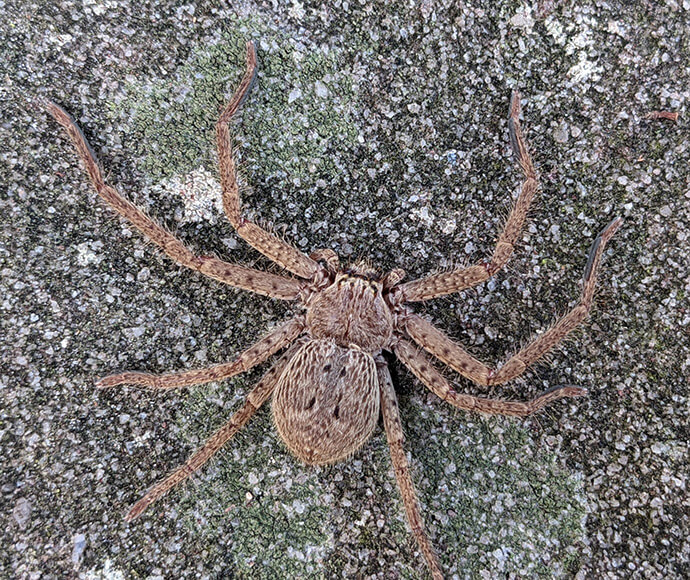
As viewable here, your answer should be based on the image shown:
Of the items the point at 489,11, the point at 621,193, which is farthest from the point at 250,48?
the point at 621,193

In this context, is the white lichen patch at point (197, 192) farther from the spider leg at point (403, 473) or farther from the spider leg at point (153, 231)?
the spider leg at point (403, 473)

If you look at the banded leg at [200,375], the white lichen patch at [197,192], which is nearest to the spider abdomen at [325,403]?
the banded leg at [200,375]

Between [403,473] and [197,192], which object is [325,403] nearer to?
[403,473]

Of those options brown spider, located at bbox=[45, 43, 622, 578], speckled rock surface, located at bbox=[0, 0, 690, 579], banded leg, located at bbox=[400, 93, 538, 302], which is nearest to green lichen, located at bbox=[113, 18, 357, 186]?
speckled rock surface, located at bbox=[0, 0, 690, 579]

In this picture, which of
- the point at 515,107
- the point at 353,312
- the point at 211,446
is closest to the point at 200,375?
the point at 211,446

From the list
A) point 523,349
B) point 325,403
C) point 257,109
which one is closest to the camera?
point 325,403

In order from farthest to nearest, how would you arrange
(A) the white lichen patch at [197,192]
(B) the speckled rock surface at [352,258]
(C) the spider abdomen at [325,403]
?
(A) the white lichen patch at [197,192] → (B) the speckled rock surface at [352,258] → (C) the spider abdomen at [325,403]
